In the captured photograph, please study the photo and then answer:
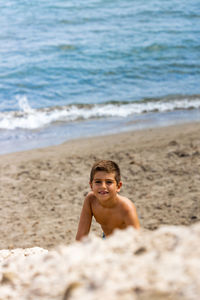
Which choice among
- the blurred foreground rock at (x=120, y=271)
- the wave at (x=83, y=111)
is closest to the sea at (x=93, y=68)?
the wave at (x=83, y=111)

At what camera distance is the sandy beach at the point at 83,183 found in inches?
216

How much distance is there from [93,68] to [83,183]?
7.60 m

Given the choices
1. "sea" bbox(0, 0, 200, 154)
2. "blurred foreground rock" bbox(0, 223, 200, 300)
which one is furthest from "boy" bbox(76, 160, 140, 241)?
"sea" bbox(0, 0, 200, 154)

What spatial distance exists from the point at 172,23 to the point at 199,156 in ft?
38.5

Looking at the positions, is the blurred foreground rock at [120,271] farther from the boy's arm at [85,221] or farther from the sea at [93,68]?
the sea at [93,68]

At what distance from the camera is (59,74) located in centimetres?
1330

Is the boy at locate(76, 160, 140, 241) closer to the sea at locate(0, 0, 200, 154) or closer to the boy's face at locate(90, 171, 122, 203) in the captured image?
the boy's face at locate(90, 171, 122, 203)

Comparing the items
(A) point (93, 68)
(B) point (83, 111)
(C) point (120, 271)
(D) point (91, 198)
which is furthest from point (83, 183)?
(A) point (93, 68)

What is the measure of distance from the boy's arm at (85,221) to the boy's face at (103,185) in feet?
0.55

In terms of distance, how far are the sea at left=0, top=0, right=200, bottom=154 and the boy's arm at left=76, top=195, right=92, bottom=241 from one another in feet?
16.9

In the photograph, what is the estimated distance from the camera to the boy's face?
347cm

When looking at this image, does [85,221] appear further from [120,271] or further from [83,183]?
[83,183]

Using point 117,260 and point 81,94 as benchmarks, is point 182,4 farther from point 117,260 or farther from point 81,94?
point 117,260

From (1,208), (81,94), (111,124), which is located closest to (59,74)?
(81,94)
